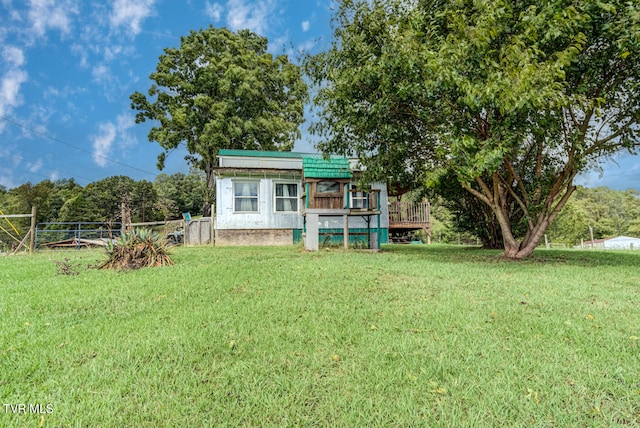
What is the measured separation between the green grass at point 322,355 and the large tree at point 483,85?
3.64m

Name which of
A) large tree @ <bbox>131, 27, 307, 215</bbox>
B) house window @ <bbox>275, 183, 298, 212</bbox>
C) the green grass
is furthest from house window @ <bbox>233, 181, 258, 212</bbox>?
the green grass

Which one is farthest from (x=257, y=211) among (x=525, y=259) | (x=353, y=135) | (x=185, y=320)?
(x=185, y=320)

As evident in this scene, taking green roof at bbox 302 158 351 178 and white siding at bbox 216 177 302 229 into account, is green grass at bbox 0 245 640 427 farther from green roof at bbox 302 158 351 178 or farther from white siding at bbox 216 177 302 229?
white siding at bbox 216 177 302 229

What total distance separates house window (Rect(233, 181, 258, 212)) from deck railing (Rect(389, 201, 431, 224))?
23.7 ft

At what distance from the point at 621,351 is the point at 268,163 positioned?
15144 millimetres

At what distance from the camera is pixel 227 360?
106 inches

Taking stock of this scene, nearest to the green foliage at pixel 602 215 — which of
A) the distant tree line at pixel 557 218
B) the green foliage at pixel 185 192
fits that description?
the distant tree line at pixel 557 218

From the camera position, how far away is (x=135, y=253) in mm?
7367

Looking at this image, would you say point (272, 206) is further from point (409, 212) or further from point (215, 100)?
point (215, 100)

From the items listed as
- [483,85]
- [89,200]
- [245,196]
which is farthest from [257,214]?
[89,200]

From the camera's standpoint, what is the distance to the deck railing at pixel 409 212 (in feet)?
58.5

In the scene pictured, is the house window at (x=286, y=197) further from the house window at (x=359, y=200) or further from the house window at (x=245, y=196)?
the house window at (x=359, y=200)

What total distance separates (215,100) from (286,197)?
12043 millimetres

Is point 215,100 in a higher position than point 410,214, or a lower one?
higher
